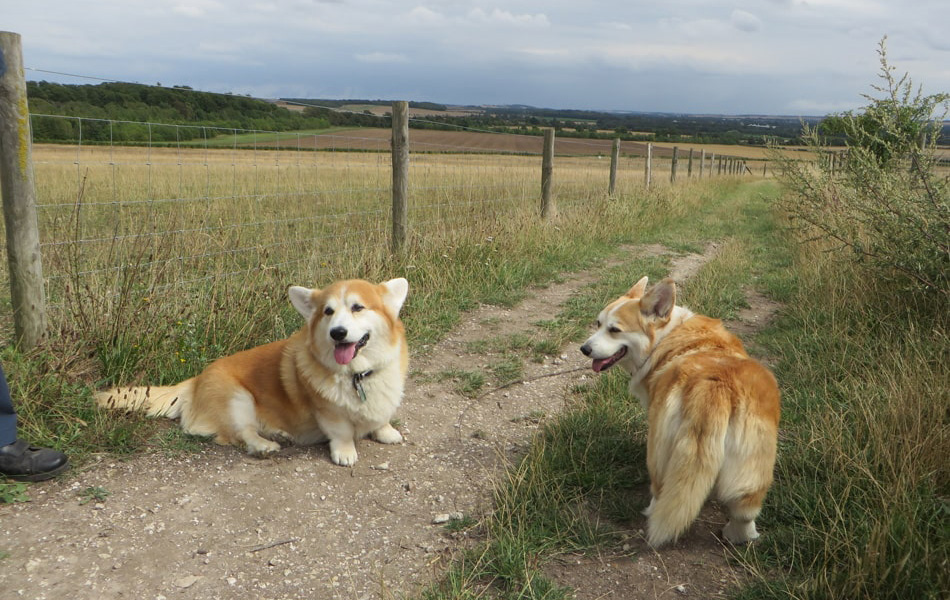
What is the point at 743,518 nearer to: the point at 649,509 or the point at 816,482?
the point at 649,509

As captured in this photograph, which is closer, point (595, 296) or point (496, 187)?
point (595, 296)

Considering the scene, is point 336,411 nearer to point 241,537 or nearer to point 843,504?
point 241,537

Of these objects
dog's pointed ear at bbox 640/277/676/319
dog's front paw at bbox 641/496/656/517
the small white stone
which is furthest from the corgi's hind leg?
the small white stone

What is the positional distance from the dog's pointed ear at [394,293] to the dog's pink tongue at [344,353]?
35 cm

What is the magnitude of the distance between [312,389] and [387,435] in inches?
21.1

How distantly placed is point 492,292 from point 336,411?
325 centimetres

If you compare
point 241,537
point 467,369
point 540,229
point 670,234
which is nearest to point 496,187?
point 540,229

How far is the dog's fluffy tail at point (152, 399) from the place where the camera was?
11.3ft

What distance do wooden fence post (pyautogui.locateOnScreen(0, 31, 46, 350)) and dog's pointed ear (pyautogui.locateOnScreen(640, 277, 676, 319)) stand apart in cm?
341

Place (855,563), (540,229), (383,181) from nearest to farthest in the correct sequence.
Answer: (855,563) < (540,229) < (383,181)

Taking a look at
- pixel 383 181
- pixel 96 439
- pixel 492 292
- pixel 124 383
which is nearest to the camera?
pixel 96 439

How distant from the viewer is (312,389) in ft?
11.4

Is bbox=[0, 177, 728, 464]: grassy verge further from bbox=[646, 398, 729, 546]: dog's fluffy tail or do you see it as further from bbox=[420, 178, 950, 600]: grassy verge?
bbox=[646, 398, 729, 546]: dog's fluffy tail

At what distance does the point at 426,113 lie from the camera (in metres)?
8.49
